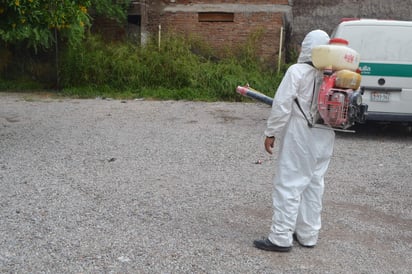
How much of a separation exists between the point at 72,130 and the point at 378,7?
1105 centimetres

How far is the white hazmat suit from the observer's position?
400cm

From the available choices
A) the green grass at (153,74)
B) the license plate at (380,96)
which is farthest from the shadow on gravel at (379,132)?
the green grass at (153,74)

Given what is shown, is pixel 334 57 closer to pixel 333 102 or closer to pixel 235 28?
pixel 333 102

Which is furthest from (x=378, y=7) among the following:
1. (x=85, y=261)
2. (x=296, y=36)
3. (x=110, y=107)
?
(x=85, y=261)

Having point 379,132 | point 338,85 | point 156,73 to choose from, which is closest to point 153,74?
point 156,73

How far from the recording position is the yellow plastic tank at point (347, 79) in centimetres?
388

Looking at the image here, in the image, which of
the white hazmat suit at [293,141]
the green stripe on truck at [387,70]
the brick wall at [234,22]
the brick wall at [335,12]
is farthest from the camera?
the brick wall at [335,12]

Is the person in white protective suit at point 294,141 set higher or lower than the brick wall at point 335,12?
lower

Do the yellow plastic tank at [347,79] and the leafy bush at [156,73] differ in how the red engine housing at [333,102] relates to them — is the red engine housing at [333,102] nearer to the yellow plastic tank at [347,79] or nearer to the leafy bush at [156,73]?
the yellow plastic tank at [347,79]

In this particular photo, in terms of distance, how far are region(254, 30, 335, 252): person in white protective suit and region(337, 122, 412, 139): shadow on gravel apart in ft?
17.6

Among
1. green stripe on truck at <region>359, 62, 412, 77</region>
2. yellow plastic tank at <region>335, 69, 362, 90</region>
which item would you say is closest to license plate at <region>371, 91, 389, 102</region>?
green stripe on truck at <region>359, 62, 412, 77</region>

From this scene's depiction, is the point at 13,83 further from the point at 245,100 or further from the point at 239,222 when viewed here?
the point at 239,222

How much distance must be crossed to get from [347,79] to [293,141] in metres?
0.61

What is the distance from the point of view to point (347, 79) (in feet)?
12.7
